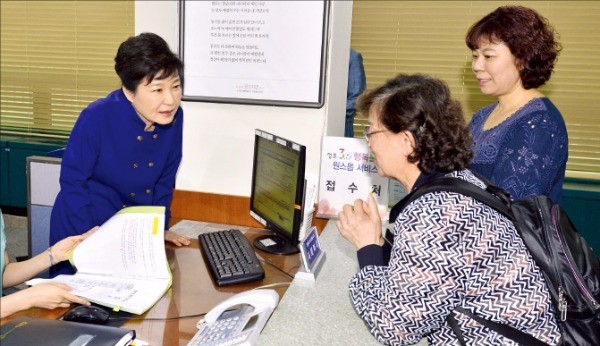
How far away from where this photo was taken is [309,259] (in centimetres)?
172

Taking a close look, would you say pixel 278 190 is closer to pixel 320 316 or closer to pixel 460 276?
pixel 320 316

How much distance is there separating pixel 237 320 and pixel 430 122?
68 centimetres

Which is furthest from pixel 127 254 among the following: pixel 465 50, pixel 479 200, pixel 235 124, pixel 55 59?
pixel 55 59

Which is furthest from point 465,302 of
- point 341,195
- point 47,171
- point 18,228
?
point 18,228

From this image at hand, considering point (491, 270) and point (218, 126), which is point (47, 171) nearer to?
point (218, 126)

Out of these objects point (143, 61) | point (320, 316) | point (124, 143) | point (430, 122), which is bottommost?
point (320, 316)

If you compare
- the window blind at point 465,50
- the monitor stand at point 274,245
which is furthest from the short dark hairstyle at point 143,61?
the window blind at point 465,50

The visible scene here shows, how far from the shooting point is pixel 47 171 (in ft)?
8.21

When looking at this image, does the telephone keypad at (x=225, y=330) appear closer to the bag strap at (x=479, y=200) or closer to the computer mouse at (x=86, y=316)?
the computer mouse at (x=86, y=316)

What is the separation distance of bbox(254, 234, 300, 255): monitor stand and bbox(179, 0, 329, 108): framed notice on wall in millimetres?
582

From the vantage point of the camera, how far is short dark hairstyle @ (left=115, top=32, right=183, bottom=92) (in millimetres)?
1809

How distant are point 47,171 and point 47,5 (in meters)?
2.59

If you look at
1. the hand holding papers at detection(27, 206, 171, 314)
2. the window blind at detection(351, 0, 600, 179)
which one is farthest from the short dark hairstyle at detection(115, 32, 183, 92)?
the window blind at detection(351, 0, 600, 179)

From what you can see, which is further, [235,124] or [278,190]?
[235,124]
